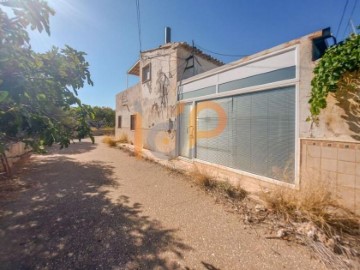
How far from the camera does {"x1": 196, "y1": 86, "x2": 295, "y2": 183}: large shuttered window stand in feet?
14.2

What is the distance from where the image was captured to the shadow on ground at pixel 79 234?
7.63ft

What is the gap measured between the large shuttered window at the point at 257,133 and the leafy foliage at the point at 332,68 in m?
Result: 0.65

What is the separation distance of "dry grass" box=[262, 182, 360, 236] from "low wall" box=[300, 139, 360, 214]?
17 centimetres

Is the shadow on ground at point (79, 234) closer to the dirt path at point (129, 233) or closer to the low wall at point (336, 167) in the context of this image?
the dirt path at point (129, 233)

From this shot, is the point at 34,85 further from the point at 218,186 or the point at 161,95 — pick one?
the point at 161,95

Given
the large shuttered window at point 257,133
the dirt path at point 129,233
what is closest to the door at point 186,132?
the large shuttered window at point 257,133

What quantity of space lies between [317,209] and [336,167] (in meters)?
0.96

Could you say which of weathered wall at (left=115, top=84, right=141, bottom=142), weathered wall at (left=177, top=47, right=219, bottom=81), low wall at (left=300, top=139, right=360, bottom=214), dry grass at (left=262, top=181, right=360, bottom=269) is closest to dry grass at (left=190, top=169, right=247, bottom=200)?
dry grass at (left=262, top=181, right=360, bottom=269)

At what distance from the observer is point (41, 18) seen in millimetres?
2656

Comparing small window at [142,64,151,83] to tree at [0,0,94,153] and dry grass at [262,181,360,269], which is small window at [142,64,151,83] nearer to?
tree at [0,0,94,153]

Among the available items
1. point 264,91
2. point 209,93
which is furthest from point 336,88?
point 209,93

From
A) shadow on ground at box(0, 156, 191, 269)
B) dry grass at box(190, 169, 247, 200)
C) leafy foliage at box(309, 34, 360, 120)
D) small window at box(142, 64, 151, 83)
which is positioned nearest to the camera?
shadow on ground at box(0, 156, 191, 269)

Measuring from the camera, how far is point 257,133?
16.5 ft

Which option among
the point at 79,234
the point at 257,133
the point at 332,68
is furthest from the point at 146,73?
the point at 79,234
